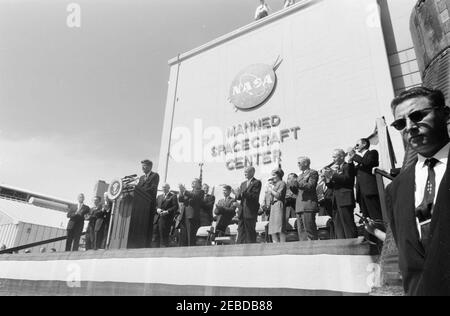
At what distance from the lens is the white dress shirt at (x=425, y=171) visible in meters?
1.31

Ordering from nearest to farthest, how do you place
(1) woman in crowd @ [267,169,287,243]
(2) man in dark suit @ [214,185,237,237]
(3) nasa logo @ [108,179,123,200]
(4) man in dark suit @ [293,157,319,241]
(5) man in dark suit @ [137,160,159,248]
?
(4) man in dark suit @ [293,157,319,241] → (1) woman in crowd @ [267,169,287,243] → (3) nasa logo @ [108,179,123,200] → (5) man in dark suit @ [137,160,159,248] → (2) man in dark suit @ [214,185,237,237]

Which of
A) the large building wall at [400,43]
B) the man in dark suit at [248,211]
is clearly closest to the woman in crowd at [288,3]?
the large building wall at [400,43]

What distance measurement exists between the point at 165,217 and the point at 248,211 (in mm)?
2046

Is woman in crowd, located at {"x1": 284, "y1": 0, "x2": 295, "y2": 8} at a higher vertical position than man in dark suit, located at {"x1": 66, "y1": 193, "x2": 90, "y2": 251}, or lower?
higher

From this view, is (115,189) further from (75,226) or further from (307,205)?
(307,205)

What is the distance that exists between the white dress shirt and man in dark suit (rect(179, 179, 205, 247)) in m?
5.21

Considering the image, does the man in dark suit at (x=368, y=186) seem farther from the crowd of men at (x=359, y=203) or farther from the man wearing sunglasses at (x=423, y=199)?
the man wearing sunglasses at (x=423, y=199)

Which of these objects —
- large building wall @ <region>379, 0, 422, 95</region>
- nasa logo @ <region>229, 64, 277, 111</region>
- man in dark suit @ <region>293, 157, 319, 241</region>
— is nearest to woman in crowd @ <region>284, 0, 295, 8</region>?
nasa logo @ <region>229, 64, 277, 111</region>

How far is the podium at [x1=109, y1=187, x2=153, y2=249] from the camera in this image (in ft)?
17.7

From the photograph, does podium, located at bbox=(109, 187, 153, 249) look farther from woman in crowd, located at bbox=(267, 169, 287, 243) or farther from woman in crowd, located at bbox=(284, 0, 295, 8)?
woman in crowd, located at bbox=(284, 0, 295, 8)

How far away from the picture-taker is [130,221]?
545cm

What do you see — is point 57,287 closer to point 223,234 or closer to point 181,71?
point 223,234

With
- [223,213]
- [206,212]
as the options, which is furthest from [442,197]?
[206,212]
